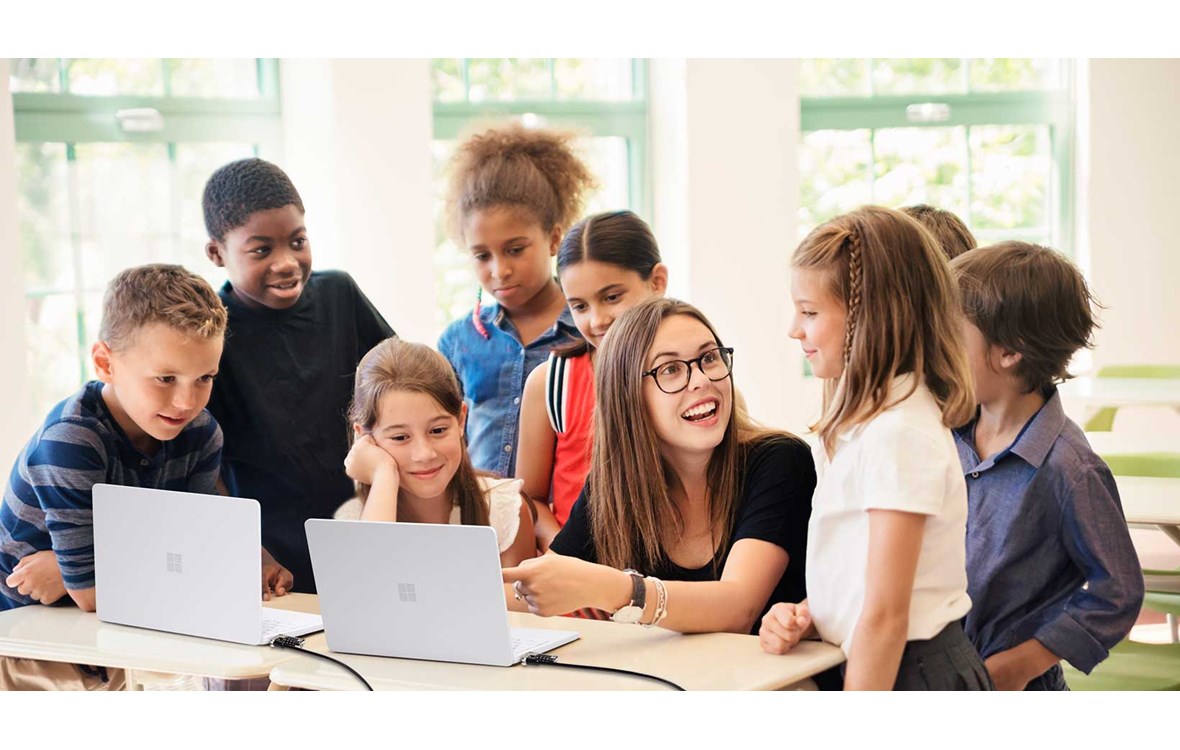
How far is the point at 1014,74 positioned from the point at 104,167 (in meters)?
4.60

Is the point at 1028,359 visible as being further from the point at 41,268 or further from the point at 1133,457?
the point at 41,268

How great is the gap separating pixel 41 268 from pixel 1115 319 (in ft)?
17.2

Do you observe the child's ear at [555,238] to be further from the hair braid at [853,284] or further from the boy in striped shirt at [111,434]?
the hair braid at [853,284]

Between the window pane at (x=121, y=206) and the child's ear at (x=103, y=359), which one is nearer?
the child's ear at (x=103, y=359)

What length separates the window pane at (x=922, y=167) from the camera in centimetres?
620

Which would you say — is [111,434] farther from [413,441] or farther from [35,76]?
[35,76]

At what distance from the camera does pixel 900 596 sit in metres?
1.65

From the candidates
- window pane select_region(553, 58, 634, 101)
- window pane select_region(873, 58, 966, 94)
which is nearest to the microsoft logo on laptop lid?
window pane select_region(553, 58, 634, 101)

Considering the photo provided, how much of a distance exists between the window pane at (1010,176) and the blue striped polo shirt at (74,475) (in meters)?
5.05

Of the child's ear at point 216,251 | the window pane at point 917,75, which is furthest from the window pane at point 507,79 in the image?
the child's ear at point 216,251

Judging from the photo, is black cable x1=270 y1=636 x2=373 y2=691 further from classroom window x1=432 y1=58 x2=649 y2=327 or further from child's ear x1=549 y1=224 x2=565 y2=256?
classroom window x1=432 y1=58 x2=649 y2=327

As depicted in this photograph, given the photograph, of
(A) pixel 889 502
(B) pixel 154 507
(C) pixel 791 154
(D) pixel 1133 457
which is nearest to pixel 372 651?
(B) pixel 154 507

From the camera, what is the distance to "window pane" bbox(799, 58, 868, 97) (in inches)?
237

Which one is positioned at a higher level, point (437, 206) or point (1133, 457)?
point (437, 206)
